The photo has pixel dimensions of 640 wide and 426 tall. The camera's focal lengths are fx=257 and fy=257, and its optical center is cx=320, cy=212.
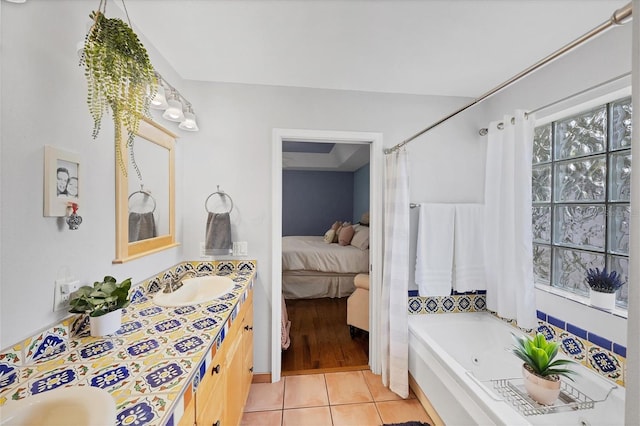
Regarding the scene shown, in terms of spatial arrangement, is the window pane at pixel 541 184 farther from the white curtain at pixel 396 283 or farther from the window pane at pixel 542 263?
the white curtain at pixel 396 283

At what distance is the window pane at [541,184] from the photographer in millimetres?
1909

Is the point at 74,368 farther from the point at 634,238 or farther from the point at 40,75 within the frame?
the point at 634,238

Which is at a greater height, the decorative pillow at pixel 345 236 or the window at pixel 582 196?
the window at pixel 582 196

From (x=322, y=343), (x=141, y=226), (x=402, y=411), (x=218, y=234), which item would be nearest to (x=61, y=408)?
(x=141, y=226)

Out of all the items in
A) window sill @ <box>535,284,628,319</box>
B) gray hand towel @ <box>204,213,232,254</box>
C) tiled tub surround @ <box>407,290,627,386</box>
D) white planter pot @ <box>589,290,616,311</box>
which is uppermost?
gray hand towel @ <box>204,213,232,254</box>

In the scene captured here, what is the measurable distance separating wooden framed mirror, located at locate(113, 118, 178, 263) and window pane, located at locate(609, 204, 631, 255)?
8.72 ft

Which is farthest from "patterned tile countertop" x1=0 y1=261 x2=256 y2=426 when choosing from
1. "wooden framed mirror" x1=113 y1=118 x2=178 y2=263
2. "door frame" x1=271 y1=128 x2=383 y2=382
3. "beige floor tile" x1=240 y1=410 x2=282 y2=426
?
"beige floor tile" x1=240 y1=410 x2=282 y2=426

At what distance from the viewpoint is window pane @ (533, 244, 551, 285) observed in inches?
74.4

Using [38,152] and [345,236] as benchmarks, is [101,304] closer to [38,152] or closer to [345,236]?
[38,152]

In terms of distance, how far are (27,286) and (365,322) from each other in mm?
2383

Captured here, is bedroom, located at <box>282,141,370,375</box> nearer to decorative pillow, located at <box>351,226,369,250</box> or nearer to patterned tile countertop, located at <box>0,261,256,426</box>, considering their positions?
decorative pillow, located at <box>351,226,369,250</box>

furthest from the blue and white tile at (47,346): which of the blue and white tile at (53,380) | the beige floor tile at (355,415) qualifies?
the beige floor tile at (355,415)

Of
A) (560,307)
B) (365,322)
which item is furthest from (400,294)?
(560,307)

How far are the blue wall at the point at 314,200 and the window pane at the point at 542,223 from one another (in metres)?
4.55
